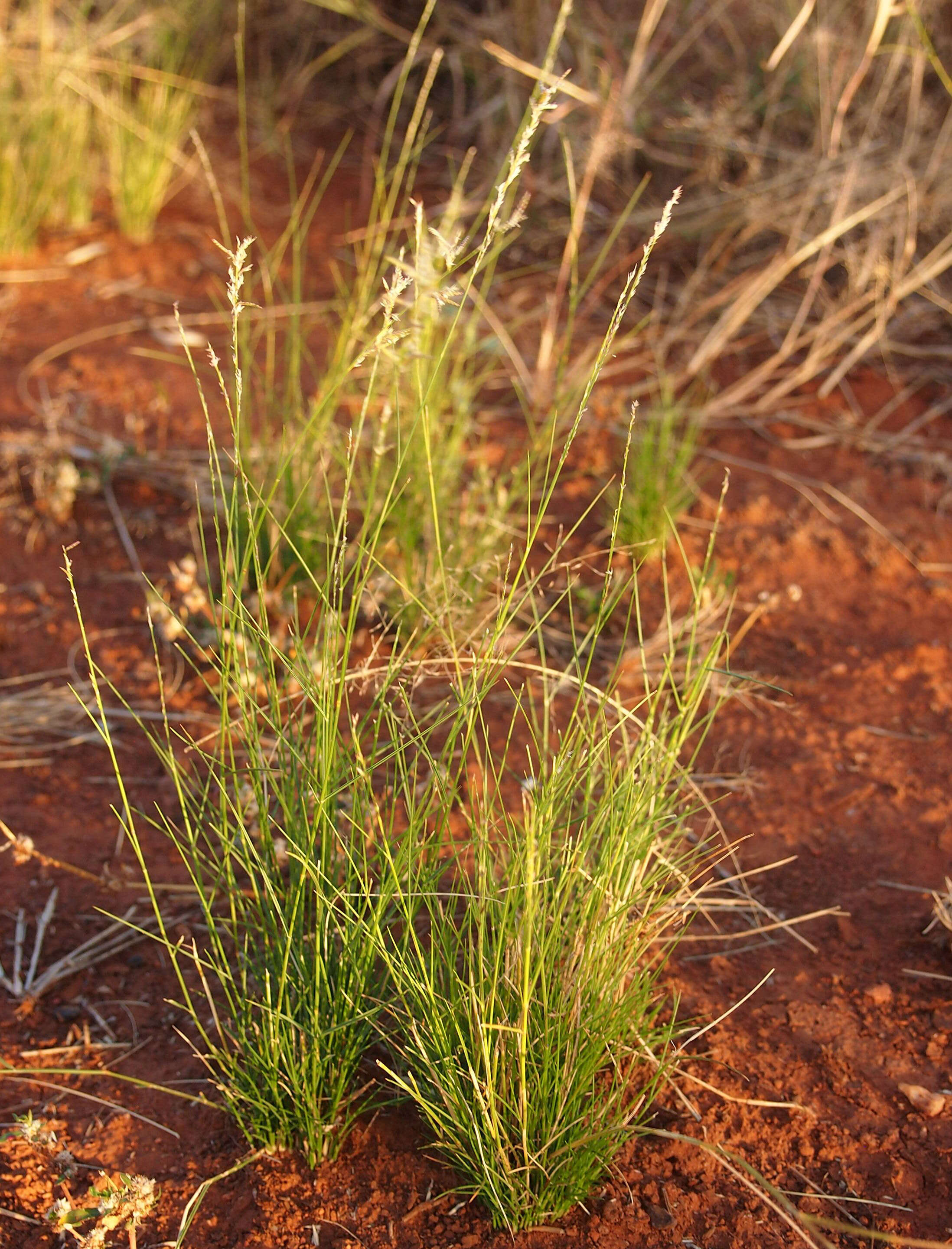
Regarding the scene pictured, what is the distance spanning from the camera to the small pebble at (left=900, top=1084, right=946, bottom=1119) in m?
1.58

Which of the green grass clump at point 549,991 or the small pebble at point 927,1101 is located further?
the small pebble at point 927,1101

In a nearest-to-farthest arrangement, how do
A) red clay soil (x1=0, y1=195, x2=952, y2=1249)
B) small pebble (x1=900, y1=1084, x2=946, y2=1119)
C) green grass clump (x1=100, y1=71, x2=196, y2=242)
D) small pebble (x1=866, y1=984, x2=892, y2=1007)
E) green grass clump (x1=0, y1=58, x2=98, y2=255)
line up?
red clay soil (x1=0, y1=195, x2=952, y2=1249) < small pebble (x1=900, y1=1084, x2=946, y2=1119) < small pebble (x1=866, y1=984, x2=892, y2=1007) < green grass clump (x1=0, y1=58, x2=98, y2=255) < green grass clump (x1=100, y1=71, x2=196, y2=242)

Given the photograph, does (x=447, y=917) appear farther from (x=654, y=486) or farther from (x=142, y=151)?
(x=142, y=151)

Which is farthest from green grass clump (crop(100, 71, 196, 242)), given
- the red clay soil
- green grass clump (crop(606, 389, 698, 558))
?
green grass clump (crop(606, 389, 698, 558))

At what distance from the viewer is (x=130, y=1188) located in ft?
4.51

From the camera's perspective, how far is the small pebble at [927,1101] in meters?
1.58

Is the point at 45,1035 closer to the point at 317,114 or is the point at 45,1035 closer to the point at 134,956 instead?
the point at 134,956

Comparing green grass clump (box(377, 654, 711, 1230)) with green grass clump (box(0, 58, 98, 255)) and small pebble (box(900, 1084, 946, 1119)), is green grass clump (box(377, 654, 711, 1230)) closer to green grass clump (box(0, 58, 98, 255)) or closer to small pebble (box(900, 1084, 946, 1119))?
small pebble (box(900, 1084, 946, 1119))

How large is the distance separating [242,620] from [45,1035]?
0.89 metres

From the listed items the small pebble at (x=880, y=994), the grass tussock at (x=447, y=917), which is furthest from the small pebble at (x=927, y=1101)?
the grass tussock at (x=447, y=917)

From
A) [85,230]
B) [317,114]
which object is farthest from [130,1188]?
[317,114]

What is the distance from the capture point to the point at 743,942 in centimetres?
188

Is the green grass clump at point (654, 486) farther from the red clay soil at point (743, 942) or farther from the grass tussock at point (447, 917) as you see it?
the grass tussock at point (447, 917)

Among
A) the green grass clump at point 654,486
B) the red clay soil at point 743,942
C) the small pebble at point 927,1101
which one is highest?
the green grass clump at point 654,486
